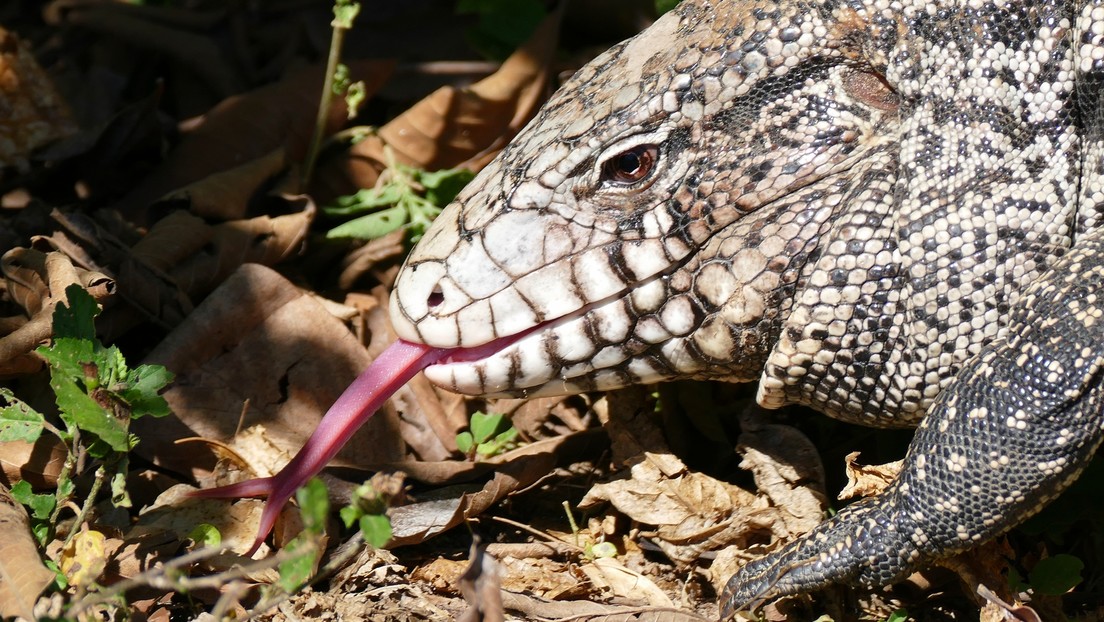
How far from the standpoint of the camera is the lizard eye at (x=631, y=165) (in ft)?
9.64

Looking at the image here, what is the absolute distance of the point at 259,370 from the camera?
12.1ft

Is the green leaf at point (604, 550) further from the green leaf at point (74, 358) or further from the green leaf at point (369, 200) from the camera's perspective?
the green leaf at point (369, 200)

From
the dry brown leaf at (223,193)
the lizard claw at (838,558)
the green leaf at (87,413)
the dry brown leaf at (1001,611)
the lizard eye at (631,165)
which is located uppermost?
the lizard eye at (631,165)

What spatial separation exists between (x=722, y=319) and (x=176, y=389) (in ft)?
5.59

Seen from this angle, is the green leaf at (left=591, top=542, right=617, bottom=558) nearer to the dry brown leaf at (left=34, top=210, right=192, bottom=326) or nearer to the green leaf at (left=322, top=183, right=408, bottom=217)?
the dry brown leaf at (left=34, top=210, right=192, bottom=326)

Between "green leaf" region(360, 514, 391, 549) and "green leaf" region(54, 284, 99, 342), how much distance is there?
1.06 meters

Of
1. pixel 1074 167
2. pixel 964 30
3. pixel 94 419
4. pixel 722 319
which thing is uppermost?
pixel 964 30

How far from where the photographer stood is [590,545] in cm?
334

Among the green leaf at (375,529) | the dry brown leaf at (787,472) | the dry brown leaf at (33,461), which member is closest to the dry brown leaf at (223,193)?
the dry brown leaf at (33,461)

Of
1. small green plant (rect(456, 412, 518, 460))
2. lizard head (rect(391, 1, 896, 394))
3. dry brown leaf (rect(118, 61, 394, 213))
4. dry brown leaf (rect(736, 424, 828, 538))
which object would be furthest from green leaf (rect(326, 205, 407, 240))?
dry brown leaf (rect(736, 424, 828, 538))

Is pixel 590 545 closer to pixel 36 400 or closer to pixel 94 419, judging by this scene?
pixel 94 419

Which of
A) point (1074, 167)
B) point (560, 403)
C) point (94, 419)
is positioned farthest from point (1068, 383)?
point (94, 419)

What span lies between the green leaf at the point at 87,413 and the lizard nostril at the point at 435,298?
2.62 feet

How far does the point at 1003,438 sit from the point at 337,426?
5.31 feet
